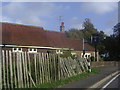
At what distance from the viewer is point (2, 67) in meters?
11.4

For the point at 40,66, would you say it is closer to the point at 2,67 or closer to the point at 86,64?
the point at 2,67

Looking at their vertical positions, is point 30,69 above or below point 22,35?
below

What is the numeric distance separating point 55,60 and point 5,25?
22.4 metres

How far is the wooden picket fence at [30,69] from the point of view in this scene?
38.0ft

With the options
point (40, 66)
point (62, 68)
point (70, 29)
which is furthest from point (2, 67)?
point (70, 29)

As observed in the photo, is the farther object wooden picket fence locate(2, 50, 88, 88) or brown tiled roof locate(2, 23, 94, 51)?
brown tiled roof locate(2, 23, 94, 51)

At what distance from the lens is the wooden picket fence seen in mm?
11583

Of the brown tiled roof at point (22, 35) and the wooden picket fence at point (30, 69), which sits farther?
the brown tiled roof at point (22, 35)

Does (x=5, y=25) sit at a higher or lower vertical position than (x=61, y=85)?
higher

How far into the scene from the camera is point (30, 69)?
13258 mm

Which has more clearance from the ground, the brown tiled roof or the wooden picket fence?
the brown tiled roof

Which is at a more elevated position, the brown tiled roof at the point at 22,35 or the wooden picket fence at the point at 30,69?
the brown tiled roof at the point at 22,35

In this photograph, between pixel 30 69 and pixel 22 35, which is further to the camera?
pixel 22 35

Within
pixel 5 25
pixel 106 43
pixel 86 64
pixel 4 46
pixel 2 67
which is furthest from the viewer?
pixel 106 43
